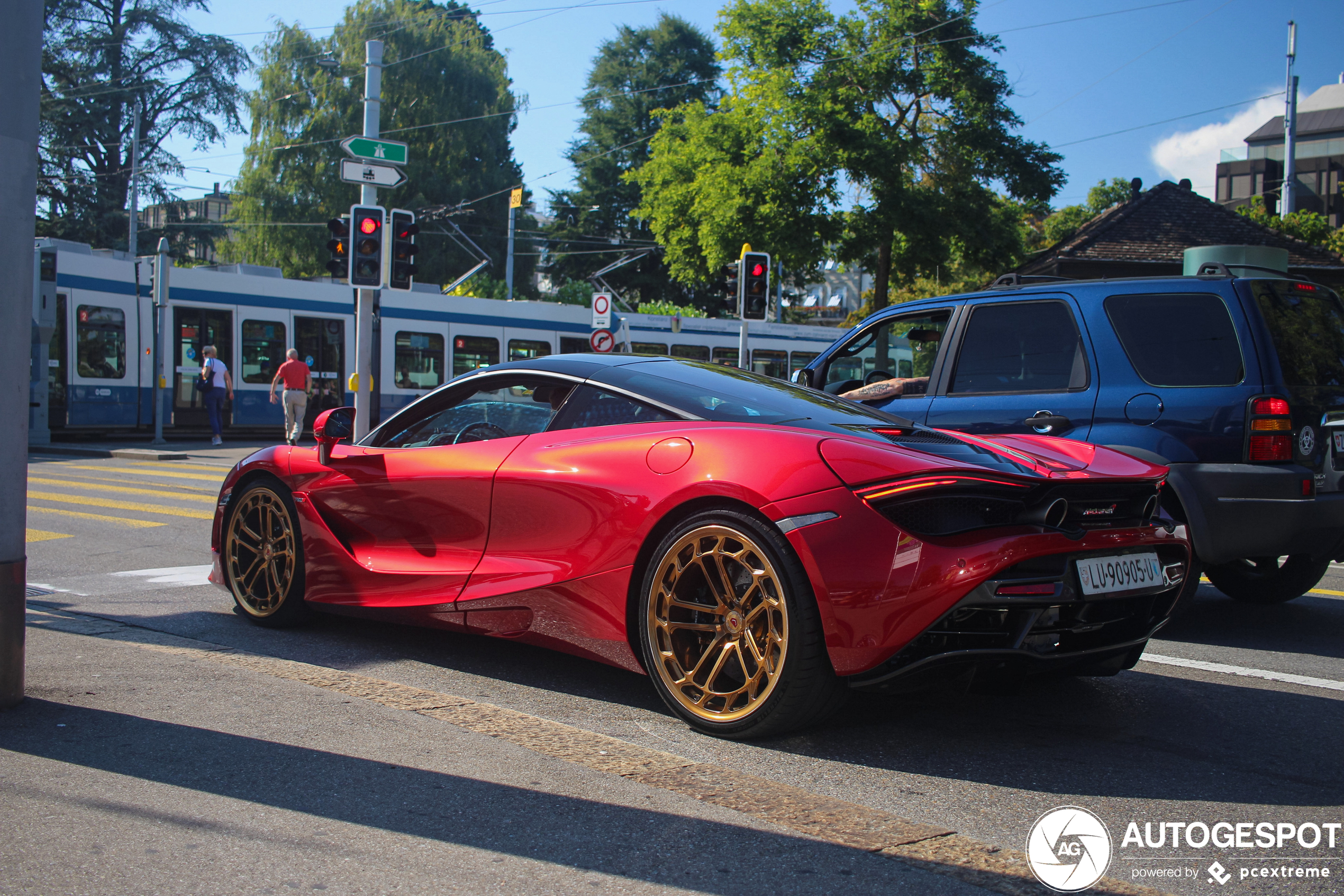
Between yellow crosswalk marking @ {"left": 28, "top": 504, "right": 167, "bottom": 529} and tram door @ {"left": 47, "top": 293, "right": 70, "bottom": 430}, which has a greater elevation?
tram door @ {"left": 47, "top": 293, "right": 70, "bottom": 430}

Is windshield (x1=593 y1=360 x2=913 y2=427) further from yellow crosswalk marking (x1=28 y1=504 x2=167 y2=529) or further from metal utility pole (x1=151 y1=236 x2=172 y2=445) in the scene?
metal utility pole (x1=151 y1=236 x2=172 y2=445)

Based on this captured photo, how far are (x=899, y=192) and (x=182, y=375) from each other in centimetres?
1651

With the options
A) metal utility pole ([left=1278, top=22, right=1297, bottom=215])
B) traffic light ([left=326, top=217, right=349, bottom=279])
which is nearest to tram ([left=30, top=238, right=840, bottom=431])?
traffic light ([left=326, top=217, right=349, bottom=279])

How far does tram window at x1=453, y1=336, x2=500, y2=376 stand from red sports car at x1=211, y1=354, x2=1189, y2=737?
2212 cm

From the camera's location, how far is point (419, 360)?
85.1 feet

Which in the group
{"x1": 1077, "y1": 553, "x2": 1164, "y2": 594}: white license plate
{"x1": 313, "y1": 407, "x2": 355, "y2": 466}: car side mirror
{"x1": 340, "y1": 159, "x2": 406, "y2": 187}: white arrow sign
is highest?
{"x1": 340, "y1": 159, "x2": 406, "y2": 187}: white arrow sign

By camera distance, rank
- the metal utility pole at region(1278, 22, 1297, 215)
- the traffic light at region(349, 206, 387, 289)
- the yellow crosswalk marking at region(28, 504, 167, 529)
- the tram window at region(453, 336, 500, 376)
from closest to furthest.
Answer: the yellow crosswalk marking at region(28, 504, 167, 529), the traffic light at region(349, 206, 387, 289), the tram window at region(453, 336, 500, 376), the metal utility pole at region(1278, 22, 1297, 215)

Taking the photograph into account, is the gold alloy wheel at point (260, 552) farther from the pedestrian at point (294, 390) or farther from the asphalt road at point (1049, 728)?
the pedestrian at point (294, 390)

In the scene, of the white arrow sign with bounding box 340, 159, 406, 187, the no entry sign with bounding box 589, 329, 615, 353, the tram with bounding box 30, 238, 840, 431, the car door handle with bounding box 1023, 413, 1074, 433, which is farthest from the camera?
the tram with bounding box 30, 238, 840, 431

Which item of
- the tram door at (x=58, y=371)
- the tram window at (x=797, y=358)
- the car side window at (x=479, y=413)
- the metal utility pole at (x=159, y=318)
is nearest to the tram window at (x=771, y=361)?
the tram window at (x=797, y=358)

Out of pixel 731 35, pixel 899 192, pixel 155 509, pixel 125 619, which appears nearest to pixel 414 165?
pixel 731 35

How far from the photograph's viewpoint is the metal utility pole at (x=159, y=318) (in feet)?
63.6

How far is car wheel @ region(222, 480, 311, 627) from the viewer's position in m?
5.13

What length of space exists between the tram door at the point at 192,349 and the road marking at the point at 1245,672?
801 inches
